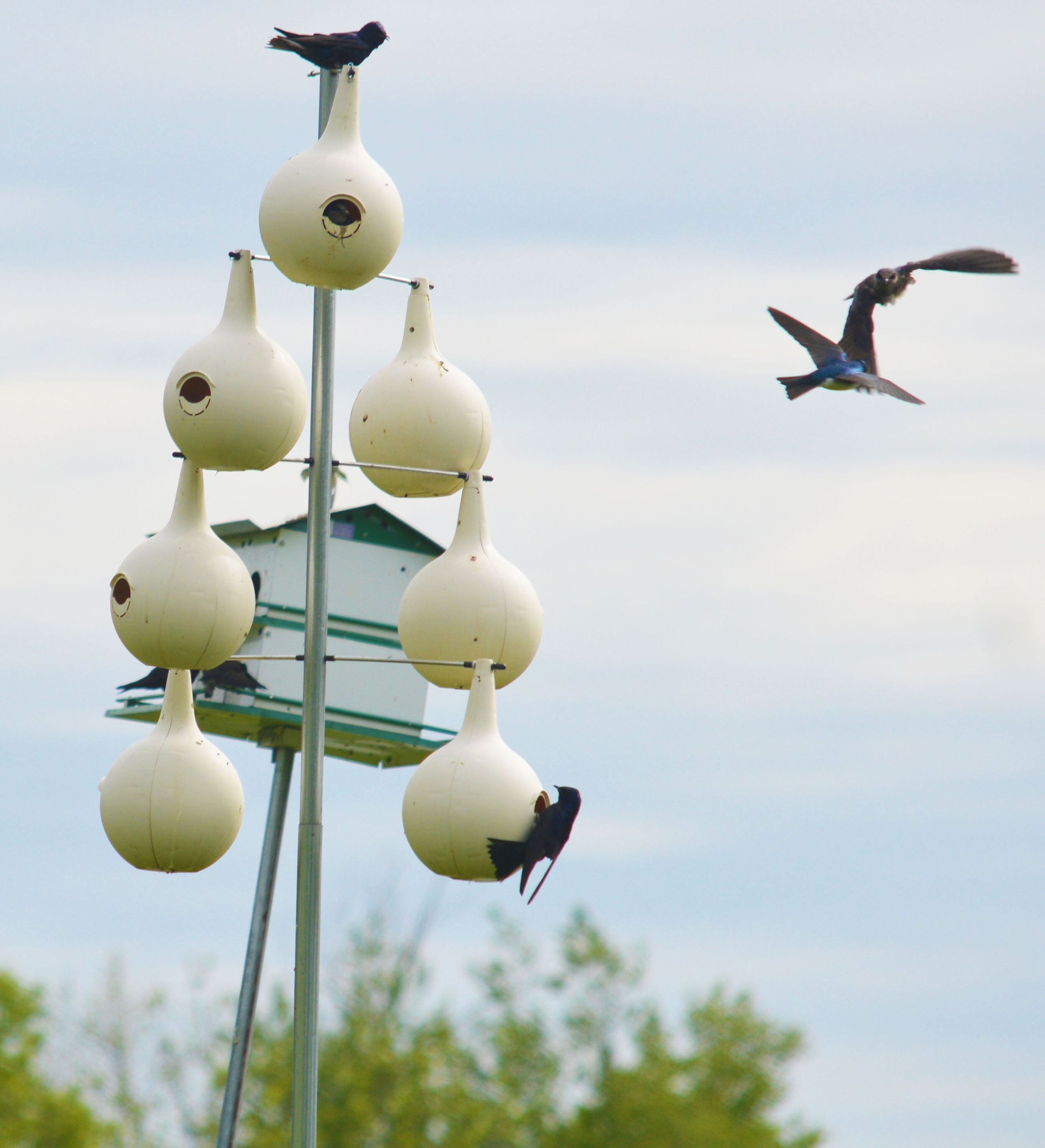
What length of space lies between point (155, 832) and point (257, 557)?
331 cm

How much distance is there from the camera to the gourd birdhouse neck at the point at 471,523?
6.74 metres

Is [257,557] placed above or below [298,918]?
above

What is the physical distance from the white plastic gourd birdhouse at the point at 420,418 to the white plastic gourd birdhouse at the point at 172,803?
4.00 feet

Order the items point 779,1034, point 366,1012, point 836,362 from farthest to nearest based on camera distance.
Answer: point 779,1034 → point 366,1012 → point 836,362

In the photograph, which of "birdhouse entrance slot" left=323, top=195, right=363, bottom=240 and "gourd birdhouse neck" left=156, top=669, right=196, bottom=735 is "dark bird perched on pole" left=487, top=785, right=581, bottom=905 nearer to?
"gourd birdhouse neck" left=156, top=669, right=196, bottom=735

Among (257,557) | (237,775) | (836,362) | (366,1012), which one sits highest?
(366,1012)

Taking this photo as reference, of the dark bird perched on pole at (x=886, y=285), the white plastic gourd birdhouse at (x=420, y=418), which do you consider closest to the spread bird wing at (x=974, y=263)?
the dark bird perched on pole at (x=886, y=285)

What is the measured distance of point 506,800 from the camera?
6.30 metres

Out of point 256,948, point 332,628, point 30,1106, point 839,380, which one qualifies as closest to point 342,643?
point 332,628

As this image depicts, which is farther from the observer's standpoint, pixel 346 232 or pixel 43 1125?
pixel 43 1125

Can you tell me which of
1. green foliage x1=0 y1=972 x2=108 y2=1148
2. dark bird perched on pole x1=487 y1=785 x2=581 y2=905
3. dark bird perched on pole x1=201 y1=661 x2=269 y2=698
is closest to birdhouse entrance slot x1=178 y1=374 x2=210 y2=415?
dark bird perched on pole x1=487 y1=785 x2=581 y2=905

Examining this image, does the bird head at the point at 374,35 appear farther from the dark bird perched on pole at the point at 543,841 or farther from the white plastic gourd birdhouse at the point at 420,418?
the dark bird perched on pole at the point at 543,841

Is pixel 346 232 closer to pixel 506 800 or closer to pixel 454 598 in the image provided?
pixel 454 598

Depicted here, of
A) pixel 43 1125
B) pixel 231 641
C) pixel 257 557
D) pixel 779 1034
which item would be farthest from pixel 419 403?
pixel 779 1034
